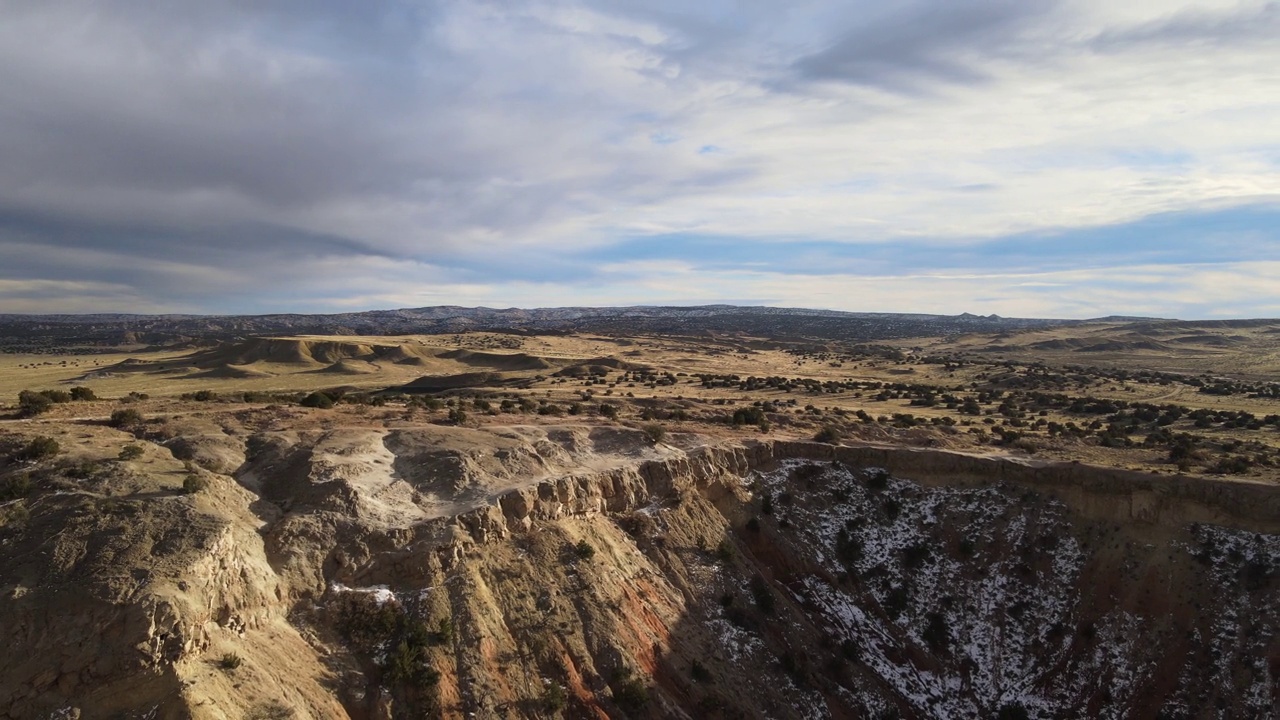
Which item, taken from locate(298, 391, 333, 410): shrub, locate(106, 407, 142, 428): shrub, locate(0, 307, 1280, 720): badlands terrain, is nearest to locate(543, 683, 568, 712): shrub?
locate(0, 307, 1280, 720): badlands terrain

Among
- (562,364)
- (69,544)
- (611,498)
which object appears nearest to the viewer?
(69,544)

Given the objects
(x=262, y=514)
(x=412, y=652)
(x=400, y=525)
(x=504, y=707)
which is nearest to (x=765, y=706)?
(x=504, y=707)

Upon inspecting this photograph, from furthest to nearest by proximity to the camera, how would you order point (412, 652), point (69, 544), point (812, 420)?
point (812, 420) → point (412, 652) → point (69, 544)

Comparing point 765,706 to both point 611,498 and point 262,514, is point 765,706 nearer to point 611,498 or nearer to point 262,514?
point 611,498

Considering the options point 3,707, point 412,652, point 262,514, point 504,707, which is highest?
point 262,514

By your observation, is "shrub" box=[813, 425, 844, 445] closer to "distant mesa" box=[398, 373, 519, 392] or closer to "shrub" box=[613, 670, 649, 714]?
"shrub" box=[613, 670, 649, 714]

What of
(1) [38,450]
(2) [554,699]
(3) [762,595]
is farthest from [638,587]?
(1) [38,450]
